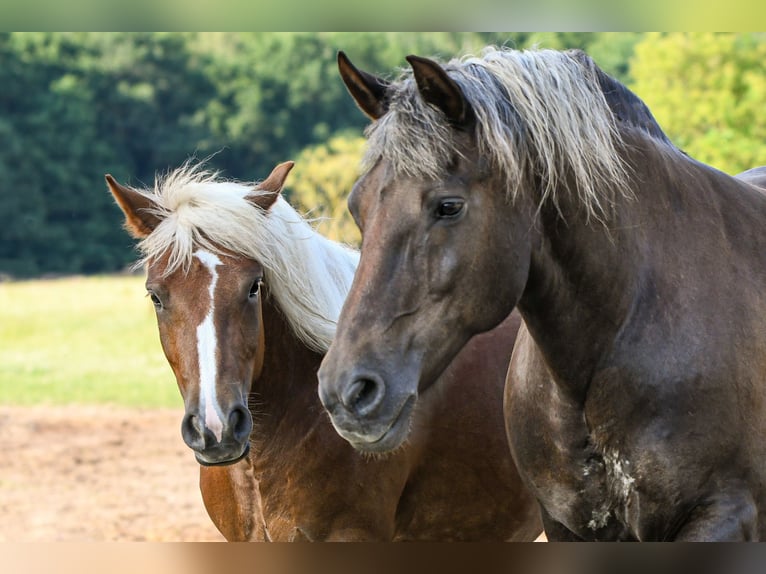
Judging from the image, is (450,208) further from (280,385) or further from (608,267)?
(280,385)

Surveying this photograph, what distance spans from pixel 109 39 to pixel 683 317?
77.3 feet

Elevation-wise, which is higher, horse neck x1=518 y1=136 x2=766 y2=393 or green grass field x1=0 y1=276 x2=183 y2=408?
horse neck x1=518 y1=136 x2=766 y2=393

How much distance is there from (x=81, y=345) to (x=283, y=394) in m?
12.4

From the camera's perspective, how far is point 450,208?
222 cm

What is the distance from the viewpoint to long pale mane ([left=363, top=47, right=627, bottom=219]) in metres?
2.25

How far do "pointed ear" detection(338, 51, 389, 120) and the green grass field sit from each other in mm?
9571

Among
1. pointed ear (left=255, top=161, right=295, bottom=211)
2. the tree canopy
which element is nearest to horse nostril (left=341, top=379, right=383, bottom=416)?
pointed ear (left=255, top=161, right=295, bottom=211)

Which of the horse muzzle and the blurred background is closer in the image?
the horse muzzle

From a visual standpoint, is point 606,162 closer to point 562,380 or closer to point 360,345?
point 562,380

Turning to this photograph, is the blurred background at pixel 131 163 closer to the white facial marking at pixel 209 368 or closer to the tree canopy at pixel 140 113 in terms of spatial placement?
the tree canopy at pixel 140 113

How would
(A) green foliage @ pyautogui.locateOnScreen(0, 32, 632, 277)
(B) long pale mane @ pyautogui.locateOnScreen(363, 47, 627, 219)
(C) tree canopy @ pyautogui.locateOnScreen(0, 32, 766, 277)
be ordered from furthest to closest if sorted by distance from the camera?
(A) green foliage @ pyautogui.locateOnScreen(0, 32, 632, 277) < (C) tree canopy @ pyautogui.locateOnScreen(0, 32, 766, 277) < (B) long pale mane @ pyautogui.locateOnScreen(363, 47, 627, 219)

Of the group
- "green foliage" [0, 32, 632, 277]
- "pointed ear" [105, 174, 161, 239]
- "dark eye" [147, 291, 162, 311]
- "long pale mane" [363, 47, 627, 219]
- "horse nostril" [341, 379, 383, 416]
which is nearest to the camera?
"horse nostril" [341, 379, 383, 416]

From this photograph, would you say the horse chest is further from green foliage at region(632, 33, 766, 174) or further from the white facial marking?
green foliage at region(632, 33, 766, 174)

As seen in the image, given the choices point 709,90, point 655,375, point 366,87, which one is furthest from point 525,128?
point 709,90
